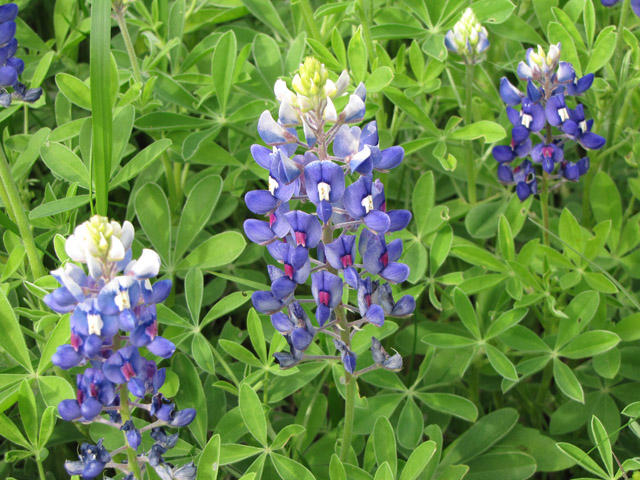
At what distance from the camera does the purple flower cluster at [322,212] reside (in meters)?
1.81

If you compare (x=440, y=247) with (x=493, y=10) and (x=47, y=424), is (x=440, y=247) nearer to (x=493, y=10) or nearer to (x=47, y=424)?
(x=493, y=10)

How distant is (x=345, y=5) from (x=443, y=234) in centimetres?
95

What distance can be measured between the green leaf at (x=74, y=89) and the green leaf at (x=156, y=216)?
1.24 feet

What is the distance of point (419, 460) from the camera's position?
81.7 inches

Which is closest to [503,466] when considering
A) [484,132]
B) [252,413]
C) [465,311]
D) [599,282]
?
[465,311]

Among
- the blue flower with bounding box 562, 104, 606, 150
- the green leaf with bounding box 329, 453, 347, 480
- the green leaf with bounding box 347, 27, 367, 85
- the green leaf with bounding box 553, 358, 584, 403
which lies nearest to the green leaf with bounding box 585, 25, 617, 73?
the blue flower with bounding box 562, 104, 606, 150

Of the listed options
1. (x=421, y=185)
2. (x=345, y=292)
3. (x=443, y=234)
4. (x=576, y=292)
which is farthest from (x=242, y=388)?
(x=576, y=292)

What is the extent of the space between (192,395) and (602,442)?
3.94 ft

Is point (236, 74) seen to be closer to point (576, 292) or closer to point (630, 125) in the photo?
point (576, 292)

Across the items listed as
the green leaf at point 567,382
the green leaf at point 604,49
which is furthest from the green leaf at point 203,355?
the green leaf at point 604,49

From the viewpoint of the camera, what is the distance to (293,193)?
1.87 metres

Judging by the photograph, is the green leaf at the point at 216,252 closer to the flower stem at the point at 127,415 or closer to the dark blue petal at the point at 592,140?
the flower stem at the point at 127,415

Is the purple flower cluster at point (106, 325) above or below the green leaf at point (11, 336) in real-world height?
above

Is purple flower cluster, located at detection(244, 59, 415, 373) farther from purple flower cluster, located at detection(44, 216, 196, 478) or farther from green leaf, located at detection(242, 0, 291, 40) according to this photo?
green leaf, located at detection(242, 0, 291, 40)
